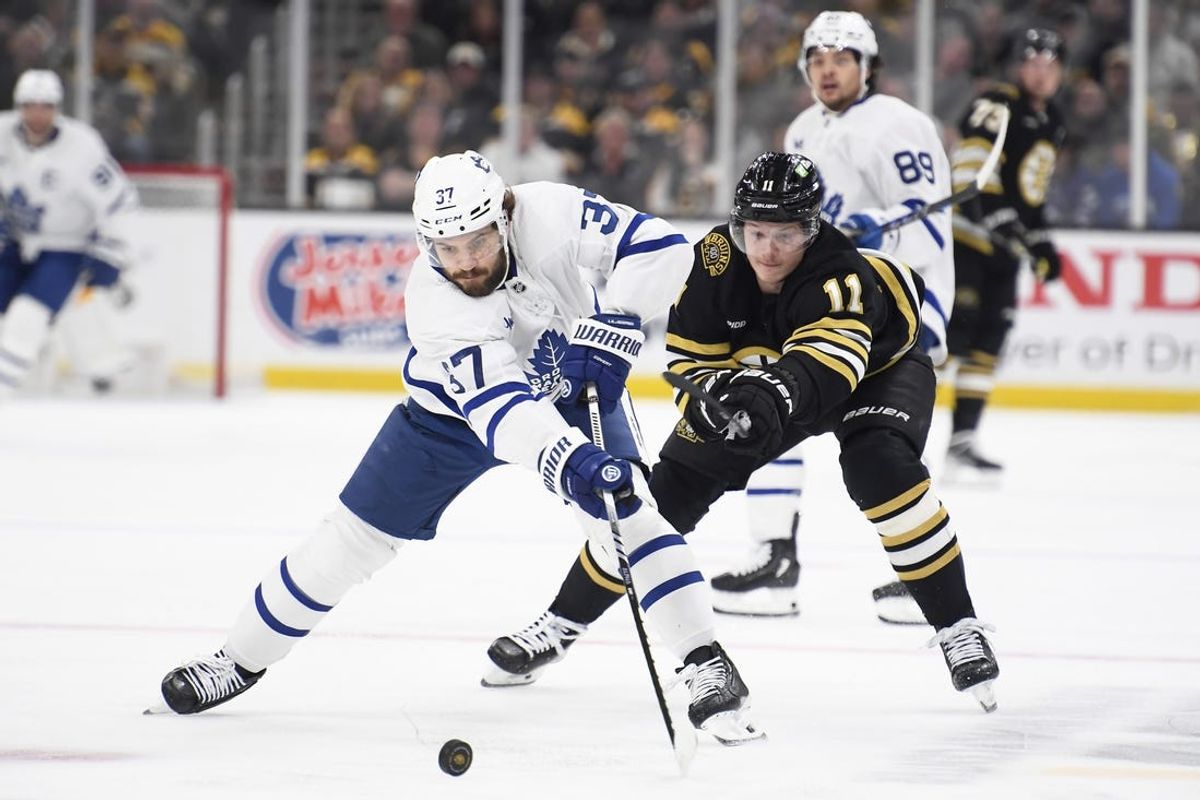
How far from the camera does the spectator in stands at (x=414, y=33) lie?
29.2 feet

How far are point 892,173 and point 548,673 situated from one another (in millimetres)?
1479

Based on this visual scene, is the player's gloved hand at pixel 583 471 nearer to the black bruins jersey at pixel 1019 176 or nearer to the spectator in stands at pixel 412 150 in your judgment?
the black bruins jersey at pixel 1019 176

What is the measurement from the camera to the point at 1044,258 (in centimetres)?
581

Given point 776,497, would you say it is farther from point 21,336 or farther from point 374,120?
point 374,120

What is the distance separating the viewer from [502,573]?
404 centimetres

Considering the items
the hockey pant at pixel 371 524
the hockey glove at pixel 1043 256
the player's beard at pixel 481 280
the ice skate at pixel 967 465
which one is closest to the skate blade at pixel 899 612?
the hockey pant at pixel 371 524

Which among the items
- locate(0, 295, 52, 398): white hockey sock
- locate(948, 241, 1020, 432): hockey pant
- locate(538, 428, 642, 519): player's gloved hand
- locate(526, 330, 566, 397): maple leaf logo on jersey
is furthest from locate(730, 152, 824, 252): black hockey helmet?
locate(0, 295, 52, 398): white hockey sock

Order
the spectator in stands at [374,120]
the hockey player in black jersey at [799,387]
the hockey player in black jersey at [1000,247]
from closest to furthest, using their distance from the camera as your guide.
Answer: the hockey player in black jersey at [799,387] < the hockey player in black jersey at [1000,247] < the spectator in stands at [374,120]

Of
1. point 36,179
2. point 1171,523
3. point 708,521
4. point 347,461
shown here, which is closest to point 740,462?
point 708,521

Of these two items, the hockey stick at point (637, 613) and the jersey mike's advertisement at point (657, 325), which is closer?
the hockey stick at point (637, 613)

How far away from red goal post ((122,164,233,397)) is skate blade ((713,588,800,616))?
4.82 meters

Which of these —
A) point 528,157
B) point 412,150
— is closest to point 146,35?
point 412,150

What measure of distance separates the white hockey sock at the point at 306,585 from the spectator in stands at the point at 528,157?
5855 millimetres

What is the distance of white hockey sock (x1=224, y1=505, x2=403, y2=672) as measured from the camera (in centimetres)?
271
